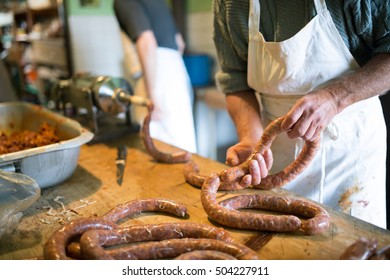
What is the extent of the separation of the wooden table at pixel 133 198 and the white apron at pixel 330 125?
24cm

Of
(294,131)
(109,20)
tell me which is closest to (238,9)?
(294,131)

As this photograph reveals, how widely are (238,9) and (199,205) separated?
2.62 feet

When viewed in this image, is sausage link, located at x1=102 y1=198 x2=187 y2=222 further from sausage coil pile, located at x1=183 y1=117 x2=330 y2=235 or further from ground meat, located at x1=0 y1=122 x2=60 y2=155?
ground meat, located at x1=0 y1=122 x2=60 y2=155

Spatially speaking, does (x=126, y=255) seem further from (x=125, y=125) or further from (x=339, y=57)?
(x=125, y=125)

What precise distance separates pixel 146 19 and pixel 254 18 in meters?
1.36

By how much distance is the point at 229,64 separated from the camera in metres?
1.67

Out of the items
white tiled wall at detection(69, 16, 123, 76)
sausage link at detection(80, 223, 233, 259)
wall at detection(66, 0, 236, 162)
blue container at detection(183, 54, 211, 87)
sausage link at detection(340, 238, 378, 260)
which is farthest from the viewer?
white tiled wall at detection(69, 16, 123, 76)

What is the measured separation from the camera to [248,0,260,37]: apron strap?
1.41 metres

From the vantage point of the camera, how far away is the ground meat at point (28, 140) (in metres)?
1.60

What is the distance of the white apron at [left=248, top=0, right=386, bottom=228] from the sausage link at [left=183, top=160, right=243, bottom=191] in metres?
0.31

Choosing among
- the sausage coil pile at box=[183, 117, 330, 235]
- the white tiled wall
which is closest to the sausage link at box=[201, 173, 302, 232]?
the sausage coil pile at box=[183, 117, 330, 235]

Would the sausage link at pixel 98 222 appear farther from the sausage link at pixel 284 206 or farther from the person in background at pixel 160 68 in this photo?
the person in background at pixel 160 68

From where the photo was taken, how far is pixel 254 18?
1437mm

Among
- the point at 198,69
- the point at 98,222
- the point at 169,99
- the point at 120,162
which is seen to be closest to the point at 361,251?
the point at 98,222
